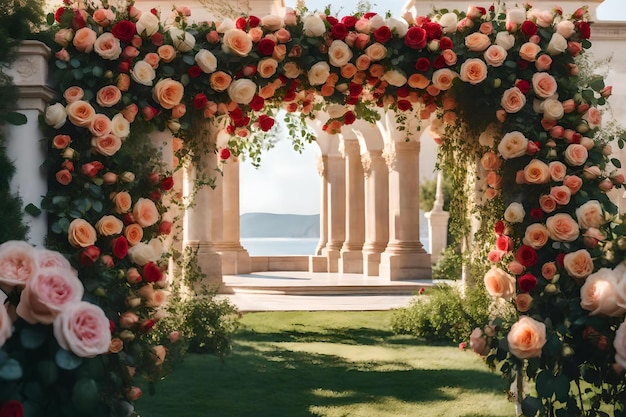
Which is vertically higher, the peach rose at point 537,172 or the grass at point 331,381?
the peach rose at point 537,172

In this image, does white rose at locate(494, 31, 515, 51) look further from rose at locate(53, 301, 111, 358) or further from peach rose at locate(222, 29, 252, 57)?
rose at locate(53, 301, 111, 358)

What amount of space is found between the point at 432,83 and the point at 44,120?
3.16 m

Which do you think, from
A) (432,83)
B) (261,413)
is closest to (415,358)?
(261,413)

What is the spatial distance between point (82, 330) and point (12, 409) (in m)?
0.57

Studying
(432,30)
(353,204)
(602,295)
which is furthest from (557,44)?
(353,204)

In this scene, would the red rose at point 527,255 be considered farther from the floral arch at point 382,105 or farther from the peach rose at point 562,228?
the peach rose at point 562,228

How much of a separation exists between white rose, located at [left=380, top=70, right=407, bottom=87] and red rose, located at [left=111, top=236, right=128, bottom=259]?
8.31 ft

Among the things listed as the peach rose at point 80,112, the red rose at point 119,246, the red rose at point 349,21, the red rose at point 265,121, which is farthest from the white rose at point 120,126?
the red rose at point 349,21

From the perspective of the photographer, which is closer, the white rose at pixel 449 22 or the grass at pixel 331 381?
the white rose at pixel 449 22

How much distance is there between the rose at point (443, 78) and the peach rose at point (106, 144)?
2.61 metres

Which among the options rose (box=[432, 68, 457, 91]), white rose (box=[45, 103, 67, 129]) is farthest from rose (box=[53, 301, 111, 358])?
rose (box=[432, 68, 457, 91])

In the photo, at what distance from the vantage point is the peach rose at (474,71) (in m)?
5.70

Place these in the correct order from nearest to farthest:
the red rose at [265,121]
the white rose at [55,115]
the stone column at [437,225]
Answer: the white rose at [55,115] → the red rose at [265,121] → the stone column at [437,225]

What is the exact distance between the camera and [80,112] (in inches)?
202
